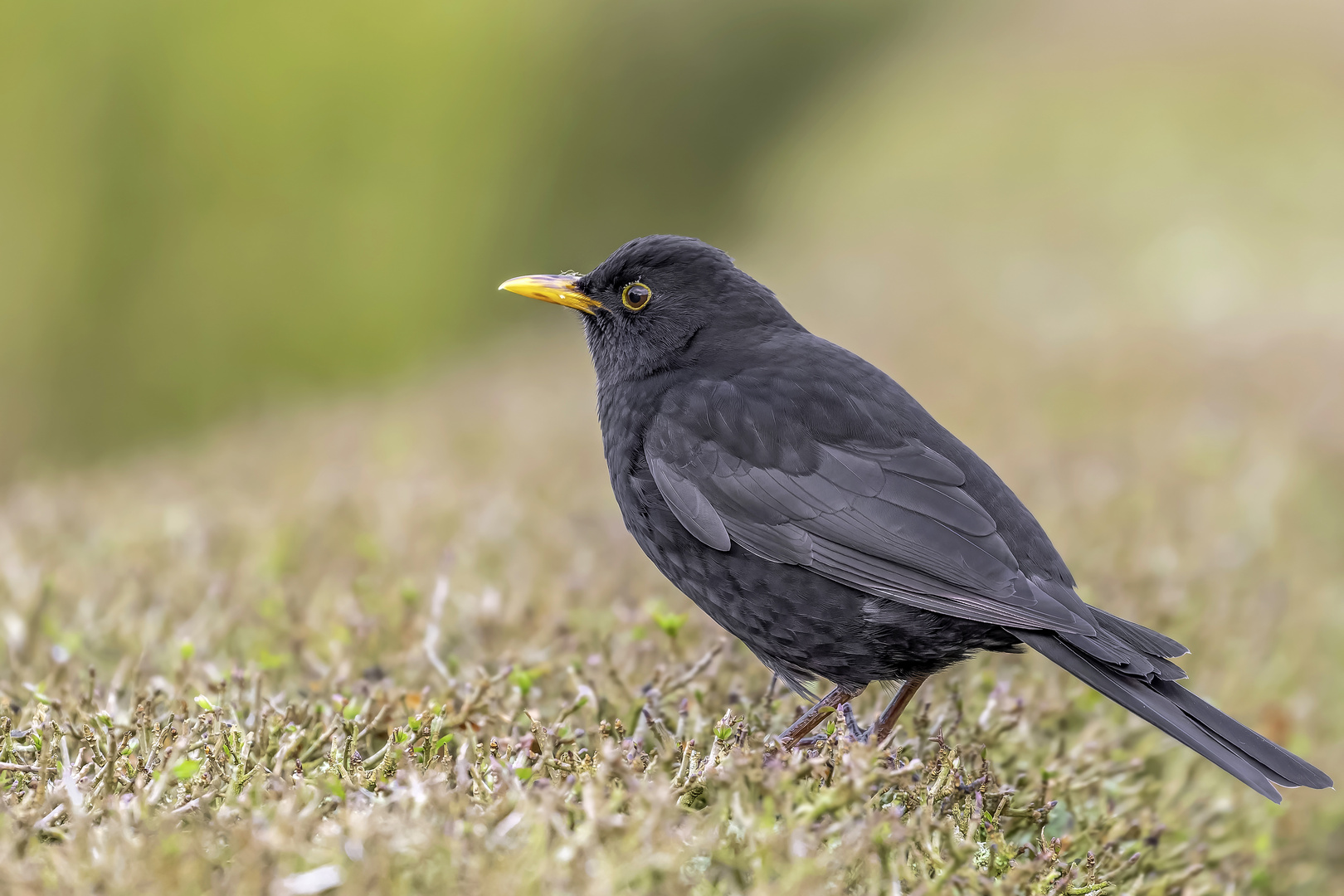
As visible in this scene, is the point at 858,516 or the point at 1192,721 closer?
the point at 1192,721

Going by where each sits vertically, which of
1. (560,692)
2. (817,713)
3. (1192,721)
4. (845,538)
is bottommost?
(560,692)

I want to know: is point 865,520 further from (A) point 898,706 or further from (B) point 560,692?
(B) point 560,692

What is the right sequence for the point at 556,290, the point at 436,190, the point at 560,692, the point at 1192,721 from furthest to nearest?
1. the point at 436,190
2. the point at 556,290
3. the point at 560,692
4. the point at 1192,721

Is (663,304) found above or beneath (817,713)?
above

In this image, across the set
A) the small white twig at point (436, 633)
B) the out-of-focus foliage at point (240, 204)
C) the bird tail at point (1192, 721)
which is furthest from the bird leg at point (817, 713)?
the out-of-focus foliage at point (240, 204)

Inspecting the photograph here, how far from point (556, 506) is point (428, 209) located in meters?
14.2

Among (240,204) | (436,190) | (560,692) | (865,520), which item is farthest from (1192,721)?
(436,190)

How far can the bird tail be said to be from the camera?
95.3 inches

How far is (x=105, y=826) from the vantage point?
2.09 metres

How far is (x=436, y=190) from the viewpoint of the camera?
18.9 metres

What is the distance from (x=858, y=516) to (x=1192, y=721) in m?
0.93

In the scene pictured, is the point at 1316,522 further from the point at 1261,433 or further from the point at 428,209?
the point at 428,209

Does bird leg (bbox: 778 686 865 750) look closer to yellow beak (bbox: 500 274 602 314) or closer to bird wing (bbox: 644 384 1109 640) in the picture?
bird wing (bbox: 644 384 1109 640)

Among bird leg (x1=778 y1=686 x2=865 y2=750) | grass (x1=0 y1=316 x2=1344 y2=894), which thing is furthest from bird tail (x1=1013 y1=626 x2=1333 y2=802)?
bird leg (x1=778 y1=686 x2=865 y2=750)
